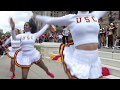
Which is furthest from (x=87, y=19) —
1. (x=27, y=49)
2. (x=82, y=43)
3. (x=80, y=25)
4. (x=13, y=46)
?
(x=13, y=46)

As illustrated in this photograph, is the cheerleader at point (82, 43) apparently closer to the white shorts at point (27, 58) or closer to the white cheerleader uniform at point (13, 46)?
the white shorts at point (27, 58)

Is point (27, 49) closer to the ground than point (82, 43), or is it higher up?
closer to the ground

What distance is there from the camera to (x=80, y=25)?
4.39 m

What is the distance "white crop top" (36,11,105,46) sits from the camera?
4.40 metres

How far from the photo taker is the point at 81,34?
4422 millimetres

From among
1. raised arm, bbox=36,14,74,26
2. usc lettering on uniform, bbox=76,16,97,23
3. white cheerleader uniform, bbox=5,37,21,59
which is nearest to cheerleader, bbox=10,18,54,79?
white cheerleader uniform, bbox=5,37,21,59

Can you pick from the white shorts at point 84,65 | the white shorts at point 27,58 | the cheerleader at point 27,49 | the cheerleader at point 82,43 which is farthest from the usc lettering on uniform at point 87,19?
the white shorts at point 27,58

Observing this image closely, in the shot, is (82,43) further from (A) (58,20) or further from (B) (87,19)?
(A) (58,20)

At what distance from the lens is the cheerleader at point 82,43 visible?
4.39m

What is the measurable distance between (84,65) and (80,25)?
57 cm

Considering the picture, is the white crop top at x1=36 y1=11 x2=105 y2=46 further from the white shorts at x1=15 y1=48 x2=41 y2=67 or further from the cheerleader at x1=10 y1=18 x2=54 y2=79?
the white shorts at x1=15 y1=48 x2=41 y2=67

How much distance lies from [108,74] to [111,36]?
4851 millimetres
